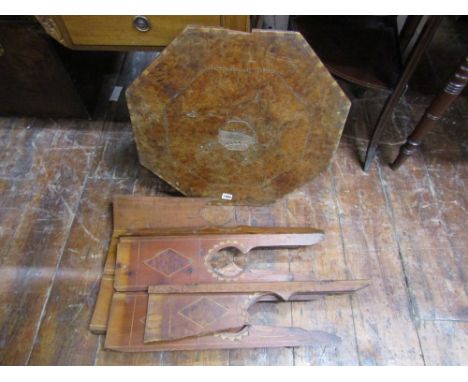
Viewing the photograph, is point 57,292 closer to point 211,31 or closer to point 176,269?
point 176,269

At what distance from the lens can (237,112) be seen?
4.45 feet

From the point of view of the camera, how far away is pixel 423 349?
4.72ft

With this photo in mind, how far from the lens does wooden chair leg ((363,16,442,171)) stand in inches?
50.3

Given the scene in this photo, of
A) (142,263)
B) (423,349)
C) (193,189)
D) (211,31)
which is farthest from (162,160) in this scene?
(423,349)

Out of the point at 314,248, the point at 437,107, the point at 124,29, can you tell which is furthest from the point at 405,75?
the point at 124,29

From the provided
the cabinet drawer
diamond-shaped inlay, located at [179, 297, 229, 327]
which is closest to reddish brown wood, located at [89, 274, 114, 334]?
diamond-shaped inlay, located at [179, 297, 229, 327]

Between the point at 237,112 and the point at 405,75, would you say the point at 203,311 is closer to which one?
the point at 237,112

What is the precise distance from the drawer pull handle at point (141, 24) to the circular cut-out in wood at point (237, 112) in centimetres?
21

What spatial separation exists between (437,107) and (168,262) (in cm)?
131

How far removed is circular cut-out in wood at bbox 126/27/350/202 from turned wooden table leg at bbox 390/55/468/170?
495 millimetres

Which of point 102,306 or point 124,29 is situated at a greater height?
point 124,29

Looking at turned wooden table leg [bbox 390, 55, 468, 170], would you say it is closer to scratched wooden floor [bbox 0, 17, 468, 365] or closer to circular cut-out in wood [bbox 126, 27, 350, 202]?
scratched wooden floor [bbox 0, 17, 468, 365]

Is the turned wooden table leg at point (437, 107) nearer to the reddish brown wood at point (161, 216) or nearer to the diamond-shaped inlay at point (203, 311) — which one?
the reddish brown wood at point (161, 216)

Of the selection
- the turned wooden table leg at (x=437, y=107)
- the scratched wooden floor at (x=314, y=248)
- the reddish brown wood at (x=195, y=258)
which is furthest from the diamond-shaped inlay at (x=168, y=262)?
the turned wooden table leg at (x=437, y=107)
